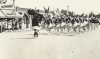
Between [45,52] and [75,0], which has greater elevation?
[75,0]

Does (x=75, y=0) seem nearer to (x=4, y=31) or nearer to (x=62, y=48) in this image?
(x=62, y=48)

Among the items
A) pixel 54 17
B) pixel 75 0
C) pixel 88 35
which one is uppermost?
pixel 75 0

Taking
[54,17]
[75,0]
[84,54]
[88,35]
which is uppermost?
[75,0]

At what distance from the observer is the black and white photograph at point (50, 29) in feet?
3.77

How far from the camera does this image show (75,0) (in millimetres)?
1173

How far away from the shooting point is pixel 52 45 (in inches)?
45.5

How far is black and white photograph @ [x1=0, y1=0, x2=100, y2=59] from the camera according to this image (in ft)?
3.77

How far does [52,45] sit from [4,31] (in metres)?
0.31

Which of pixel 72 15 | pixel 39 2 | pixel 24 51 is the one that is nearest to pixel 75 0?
pixel 72 15

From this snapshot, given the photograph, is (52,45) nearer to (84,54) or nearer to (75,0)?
(84,54)

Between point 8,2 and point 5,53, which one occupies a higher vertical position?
point 8,2

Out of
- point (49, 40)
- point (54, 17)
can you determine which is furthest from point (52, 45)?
point (54, 17)

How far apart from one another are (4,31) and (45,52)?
0.93 feet

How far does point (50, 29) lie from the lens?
1.17 m
